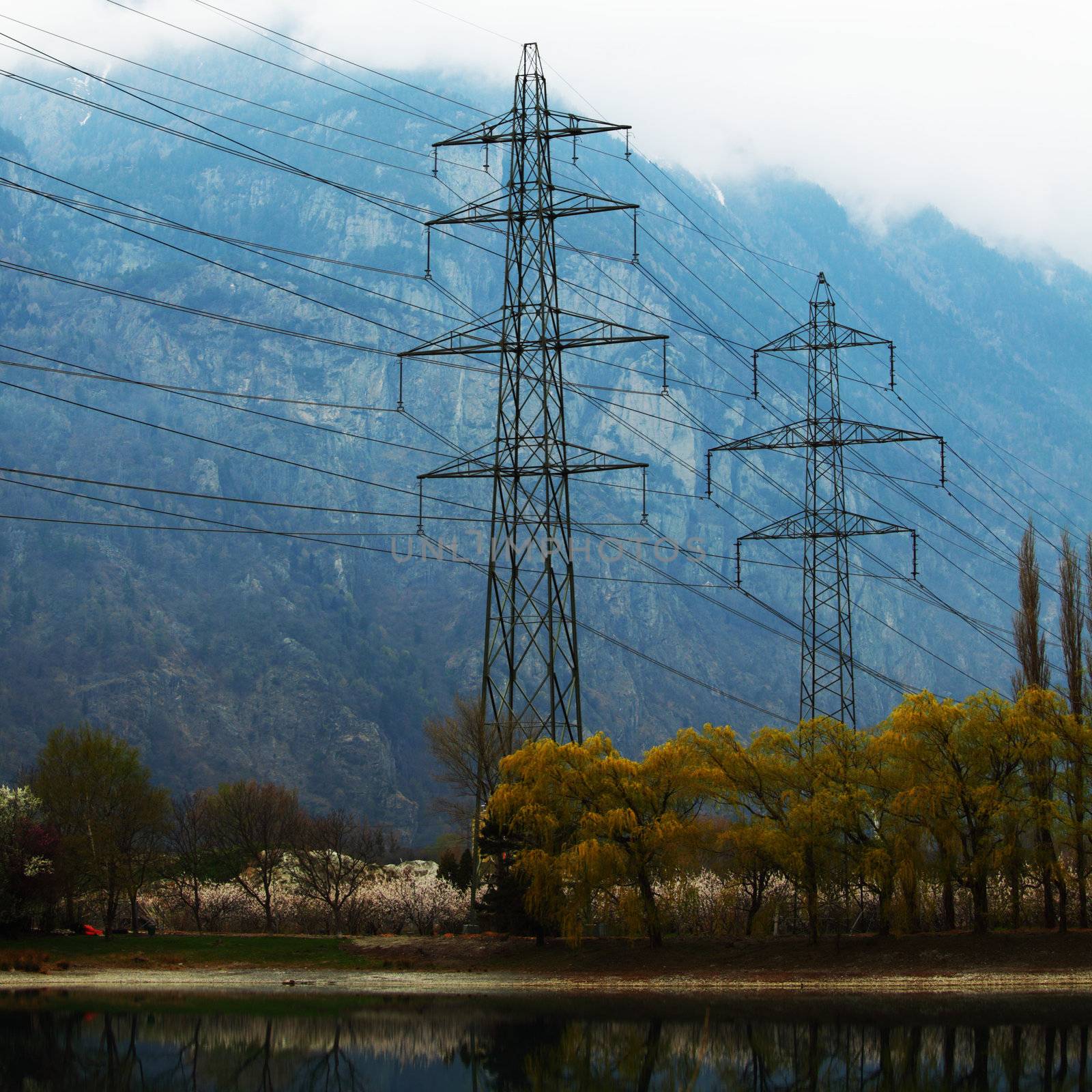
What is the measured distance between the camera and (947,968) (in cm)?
4753

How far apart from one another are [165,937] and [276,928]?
19.8 metres

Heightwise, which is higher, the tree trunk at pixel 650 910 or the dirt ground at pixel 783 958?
the tree trunk at pixel 650 910

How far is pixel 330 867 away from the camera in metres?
78.0

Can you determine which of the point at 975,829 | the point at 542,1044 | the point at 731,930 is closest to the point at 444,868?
the point at 731,930

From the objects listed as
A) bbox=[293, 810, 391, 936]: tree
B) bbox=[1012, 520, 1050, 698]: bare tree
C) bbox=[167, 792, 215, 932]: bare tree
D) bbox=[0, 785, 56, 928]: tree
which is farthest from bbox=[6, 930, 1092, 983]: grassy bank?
bbox=[167, 792, 215, 932]: bare tree

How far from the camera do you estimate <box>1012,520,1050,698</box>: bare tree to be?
56.3m

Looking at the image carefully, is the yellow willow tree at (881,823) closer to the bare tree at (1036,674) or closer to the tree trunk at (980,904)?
the tree trunk at (980,904)

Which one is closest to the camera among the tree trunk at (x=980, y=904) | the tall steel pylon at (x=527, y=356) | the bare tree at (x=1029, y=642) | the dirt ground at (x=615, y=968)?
the dirt ground at (x=615, y=968)

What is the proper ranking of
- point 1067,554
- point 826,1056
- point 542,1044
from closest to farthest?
point 826,1056, point 542,1044, point 1067,554

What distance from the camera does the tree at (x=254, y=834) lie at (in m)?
82.3

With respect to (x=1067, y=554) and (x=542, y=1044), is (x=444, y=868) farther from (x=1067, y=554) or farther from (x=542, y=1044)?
(x=542, y=1044)

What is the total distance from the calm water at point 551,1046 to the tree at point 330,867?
32212 millimetres

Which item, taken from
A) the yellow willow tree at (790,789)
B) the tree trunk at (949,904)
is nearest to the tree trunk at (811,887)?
the yellow willow tree at (790,789)

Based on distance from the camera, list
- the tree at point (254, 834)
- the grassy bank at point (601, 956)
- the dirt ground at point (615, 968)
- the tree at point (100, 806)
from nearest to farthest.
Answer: the dirt ground at point (615, 968)
the grassy bank at point (601, 956)
the tree at point (100, 806)
the tree at point (254, 834)
